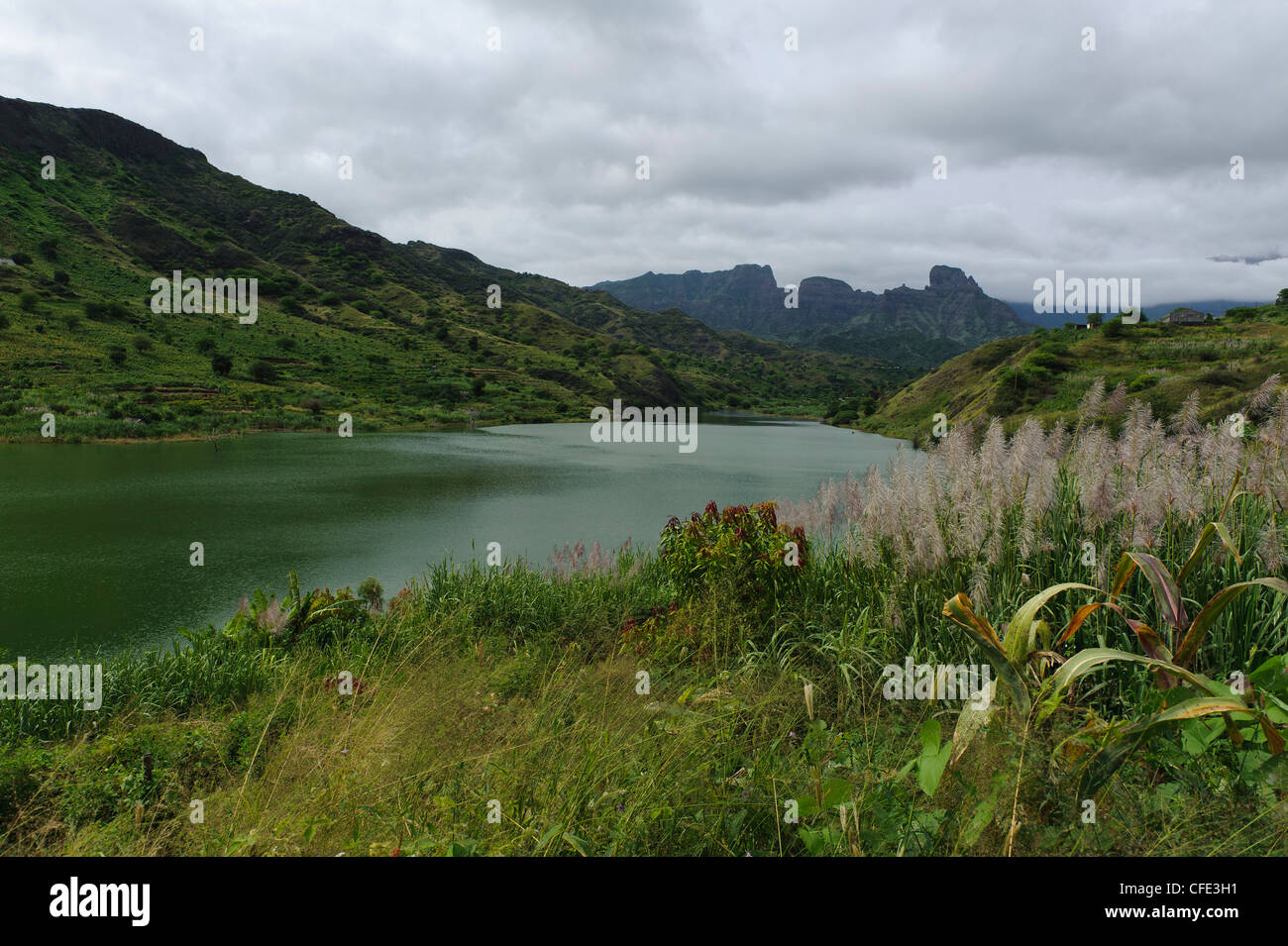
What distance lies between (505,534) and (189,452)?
1091 inches

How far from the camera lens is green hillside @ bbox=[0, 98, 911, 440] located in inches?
1917

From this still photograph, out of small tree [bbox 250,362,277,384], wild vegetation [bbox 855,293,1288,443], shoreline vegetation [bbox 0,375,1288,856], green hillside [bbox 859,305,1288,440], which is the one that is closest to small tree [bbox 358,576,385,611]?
shoreline vegetation [bbox 0,375,1288,856]

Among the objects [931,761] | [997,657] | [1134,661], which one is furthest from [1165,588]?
[931,761]

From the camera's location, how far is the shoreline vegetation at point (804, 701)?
→ 219 centimetres

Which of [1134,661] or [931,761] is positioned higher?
[1134,661]

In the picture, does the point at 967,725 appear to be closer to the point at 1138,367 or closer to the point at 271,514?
the point at 271,514

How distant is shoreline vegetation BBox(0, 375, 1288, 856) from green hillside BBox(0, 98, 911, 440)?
43.2 meters

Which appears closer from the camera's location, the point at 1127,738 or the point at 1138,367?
the point at 1127,738

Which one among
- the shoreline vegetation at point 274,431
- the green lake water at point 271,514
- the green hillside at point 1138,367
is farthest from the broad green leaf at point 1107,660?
the shoreline vegetation at point 274,431

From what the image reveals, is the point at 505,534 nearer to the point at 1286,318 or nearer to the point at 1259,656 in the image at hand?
the point at 1259,656

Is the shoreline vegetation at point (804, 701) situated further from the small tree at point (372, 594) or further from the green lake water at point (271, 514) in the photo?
the green lake water at point (271, 514)

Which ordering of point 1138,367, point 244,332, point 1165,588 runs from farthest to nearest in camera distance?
point 244,332 < point 1138,367 < point 1165,588

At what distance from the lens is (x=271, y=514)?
19.7 m

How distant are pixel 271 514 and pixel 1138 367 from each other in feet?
170
